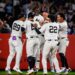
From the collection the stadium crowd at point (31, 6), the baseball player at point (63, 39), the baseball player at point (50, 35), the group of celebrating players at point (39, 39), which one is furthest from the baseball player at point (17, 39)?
the stadium crowd at point (31, 6)

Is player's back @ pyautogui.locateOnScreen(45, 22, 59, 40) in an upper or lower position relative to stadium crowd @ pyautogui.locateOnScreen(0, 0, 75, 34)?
lower

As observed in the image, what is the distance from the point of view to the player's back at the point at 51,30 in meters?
22.3

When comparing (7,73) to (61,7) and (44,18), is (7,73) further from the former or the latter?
(61,7)

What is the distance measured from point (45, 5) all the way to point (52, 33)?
17.9 feet

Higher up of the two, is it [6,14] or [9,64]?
[6,14]

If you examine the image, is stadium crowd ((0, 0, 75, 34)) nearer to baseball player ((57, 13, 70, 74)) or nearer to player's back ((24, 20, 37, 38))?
baseball player ((57, 13, 70, 74))

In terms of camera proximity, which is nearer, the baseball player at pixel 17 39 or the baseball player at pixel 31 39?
the baseball player at pixel 31 39

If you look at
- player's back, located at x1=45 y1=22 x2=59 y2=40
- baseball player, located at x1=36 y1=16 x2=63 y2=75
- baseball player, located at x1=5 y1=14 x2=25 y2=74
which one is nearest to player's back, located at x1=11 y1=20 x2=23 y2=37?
baseball player, located at x1=5 y1=14 x2=25 y2=74

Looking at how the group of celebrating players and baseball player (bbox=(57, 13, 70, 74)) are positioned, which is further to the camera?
baseball player (bbox=(57, 13, 70, 74))

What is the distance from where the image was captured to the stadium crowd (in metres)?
26.4

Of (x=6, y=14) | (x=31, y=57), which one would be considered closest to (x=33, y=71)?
(x=31, y=57)

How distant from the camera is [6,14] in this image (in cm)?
2673

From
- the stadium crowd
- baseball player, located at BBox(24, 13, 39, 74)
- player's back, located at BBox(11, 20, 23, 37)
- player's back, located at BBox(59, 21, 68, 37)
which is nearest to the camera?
baseball player, located at BBox(24, 13, 39, 74)

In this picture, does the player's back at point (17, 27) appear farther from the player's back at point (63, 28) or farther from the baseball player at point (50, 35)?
the player's back at point (63, 28)
